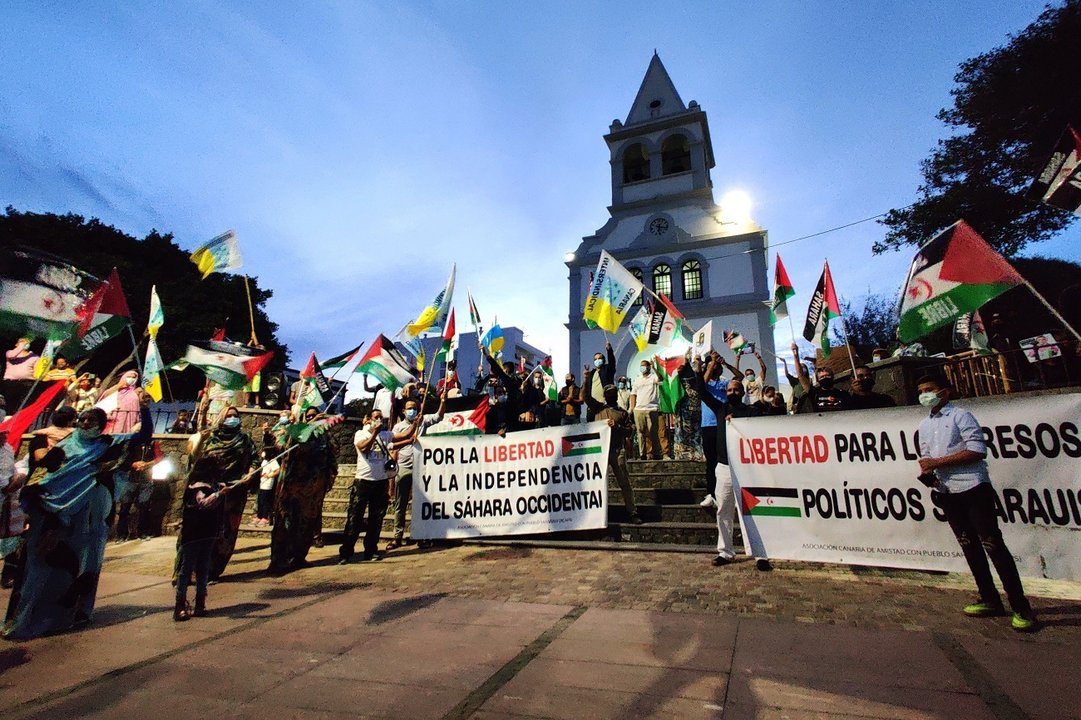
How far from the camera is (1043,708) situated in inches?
93.9

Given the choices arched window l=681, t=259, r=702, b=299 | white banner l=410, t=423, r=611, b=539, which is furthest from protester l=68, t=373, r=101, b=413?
arched window l=681, t=259, r=702, b=299

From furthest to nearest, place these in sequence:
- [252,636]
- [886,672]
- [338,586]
A: [338,586]
[252,636]
[886,672]

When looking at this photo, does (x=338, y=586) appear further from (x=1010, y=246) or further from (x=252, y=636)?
(x=1010, y=246)

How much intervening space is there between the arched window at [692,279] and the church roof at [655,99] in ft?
36.0

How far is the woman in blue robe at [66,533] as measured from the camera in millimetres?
4016

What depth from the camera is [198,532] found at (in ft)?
15.1

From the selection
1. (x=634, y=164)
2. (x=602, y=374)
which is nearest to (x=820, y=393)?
(x=602, y=374)

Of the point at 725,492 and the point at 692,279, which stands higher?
the point at 692,279

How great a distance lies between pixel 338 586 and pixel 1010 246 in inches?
899

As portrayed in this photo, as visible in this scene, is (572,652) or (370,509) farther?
(370,509)

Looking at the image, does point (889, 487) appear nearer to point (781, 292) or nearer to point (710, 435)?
point (710, 435)

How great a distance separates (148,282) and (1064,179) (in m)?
31.9

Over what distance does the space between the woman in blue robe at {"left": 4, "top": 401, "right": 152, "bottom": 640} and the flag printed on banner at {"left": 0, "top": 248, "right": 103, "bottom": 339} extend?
156 centimetres

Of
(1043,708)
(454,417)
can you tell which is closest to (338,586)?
(454,417)
